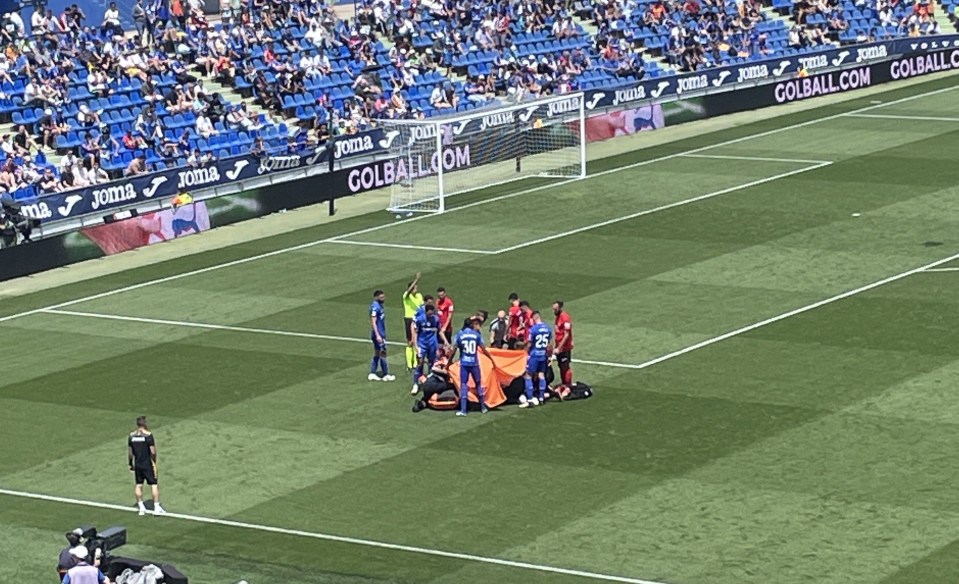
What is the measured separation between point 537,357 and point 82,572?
1206cm

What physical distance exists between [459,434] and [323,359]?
6.23m

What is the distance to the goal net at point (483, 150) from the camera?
181 feet

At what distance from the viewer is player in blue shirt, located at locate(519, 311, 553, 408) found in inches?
1286

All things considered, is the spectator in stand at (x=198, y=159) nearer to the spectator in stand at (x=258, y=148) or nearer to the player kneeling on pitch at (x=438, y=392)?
the spectator in stand at (x=258, y=148)

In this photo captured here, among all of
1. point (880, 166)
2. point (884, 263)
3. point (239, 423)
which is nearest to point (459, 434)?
point (239, 423)

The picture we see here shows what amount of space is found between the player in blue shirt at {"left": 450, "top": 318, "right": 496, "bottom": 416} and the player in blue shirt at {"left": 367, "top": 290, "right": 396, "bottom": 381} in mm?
2020

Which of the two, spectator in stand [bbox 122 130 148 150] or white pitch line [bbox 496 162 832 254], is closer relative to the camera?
white pitch line [bbox 496 162 832 254]

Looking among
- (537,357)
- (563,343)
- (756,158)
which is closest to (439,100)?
(756,158)

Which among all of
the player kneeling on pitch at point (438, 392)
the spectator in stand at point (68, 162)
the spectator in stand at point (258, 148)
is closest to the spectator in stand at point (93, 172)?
the spectator in stand at point (68, 162)

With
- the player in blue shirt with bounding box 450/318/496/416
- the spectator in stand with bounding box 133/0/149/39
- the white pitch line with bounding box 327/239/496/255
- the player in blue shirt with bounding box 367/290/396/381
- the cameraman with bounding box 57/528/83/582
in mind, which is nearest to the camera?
the cameraman with bounding box 57/528/83/582

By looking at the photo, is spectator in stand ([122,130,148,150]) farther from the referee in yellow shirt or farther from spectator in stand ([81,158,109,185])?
the referee in yellow shirt

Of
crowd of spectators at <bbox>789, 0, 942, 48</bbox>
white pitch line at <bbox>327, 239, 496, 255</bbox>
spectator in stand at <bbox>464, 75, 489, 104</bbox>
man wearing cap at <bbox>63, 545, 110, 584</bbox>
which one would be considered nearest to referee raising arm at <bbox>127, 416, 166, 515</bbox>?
man wearing cap at <bbox>63, 545, 110, 584</bbox>

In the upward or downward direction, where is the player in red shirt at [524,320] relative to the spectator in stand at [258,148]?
downward

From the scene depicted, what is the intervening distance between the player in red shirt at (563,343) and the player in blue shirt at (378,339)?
135 inches
